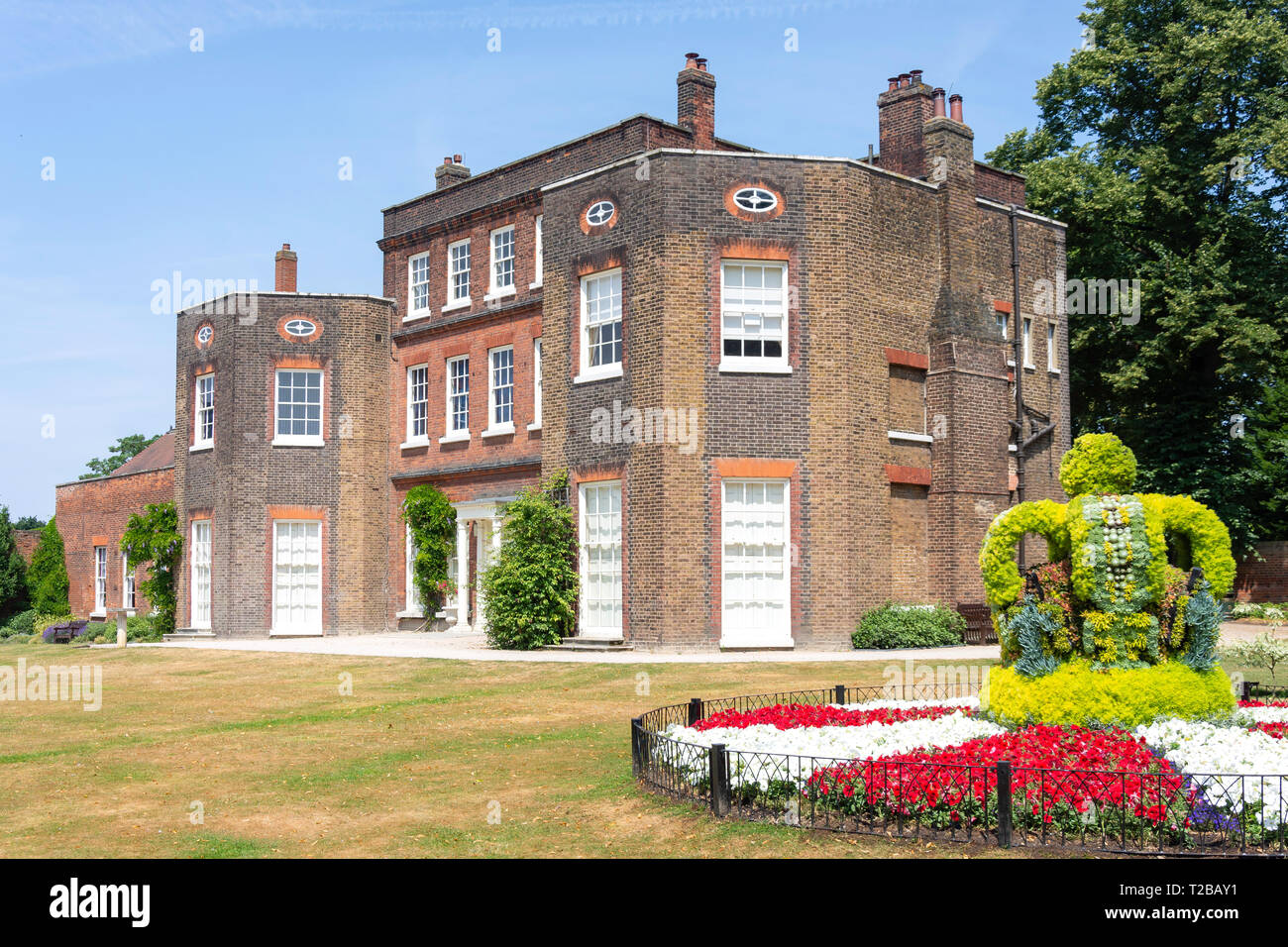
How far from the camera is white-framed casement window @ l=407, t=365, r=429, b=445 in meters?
30.6

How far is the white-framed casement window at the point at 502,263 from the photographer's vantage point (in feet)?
92.7

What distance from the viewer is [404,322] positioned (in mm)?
31031

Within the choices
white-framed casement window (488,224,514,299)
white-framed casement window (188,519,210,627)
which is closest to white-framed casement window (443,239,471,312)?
white-framed casement window (488,224,514,299)

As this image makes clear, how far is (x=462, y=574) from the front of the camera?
28.9 meters

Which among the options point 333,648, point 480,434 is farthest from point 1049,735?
point 480,434

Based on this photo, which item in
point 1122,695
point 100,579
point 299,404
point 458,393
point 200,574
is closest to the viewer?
point 1122,695

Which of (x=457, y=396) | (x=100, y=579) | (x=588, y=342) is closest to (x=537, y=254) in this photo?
(x=588, y=342)

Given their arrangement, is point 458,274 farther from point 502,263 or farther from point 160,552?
point 160,552

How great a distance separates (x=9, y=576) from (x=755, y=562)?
31.7 meters

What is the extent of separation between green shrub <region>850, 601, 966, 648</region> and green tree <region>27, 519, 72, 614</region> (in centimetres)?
3043

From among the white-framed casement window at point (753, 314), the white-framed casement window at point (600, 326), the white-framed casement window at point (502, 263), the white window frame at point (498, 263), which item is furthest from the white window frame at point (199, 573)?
the white-framed casement window at point (753, 314)

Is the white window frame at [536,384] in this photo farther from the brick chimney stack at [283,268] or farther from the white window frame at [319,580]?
the brick chimney stack at [283,268]
